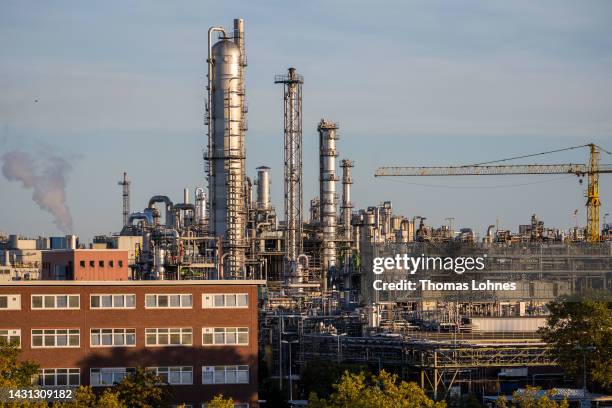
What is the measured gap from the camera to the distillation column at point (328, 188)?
96375 millimetres

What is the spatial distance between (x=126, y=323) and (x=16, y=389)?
12.2 m

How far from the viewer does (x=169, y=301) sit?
5600 centimetres

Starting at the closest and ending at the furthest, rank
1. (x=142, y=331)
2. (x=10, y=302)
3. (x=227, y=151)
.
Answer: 1. (x=10, y=302)
2. (x=142, y=331)
3. (x=227, y=151)

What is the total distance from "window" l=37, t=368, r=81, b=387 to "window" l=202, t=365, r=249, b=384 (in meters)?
5.20

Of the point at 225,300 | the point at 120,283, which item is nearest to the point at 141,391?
the point at 120,283

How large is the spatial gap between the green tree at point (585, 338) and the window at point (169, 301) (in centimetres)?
1870

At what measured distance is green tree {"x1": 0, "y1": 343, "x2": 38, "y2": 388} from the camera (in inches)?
1762

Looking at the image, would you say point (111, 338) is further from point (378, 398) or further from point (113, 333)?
point (378, 398)

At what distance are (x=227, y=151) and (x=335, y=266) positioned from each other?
1684 cm

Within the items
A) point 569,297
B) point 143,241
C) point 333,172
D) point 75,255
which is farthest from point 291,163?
point 569,297

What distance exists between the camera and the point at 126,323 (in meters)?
55.7

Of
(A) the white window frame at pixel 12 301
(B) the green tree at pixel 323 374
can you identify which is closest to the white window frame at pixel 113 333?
(A) the white window frame at pixel 12 301

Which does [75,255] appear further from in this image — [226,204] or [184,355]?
[184,355]

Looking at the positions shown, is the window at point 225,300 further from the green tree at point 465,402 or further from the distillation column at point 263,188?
the distillation column at point 263,188
